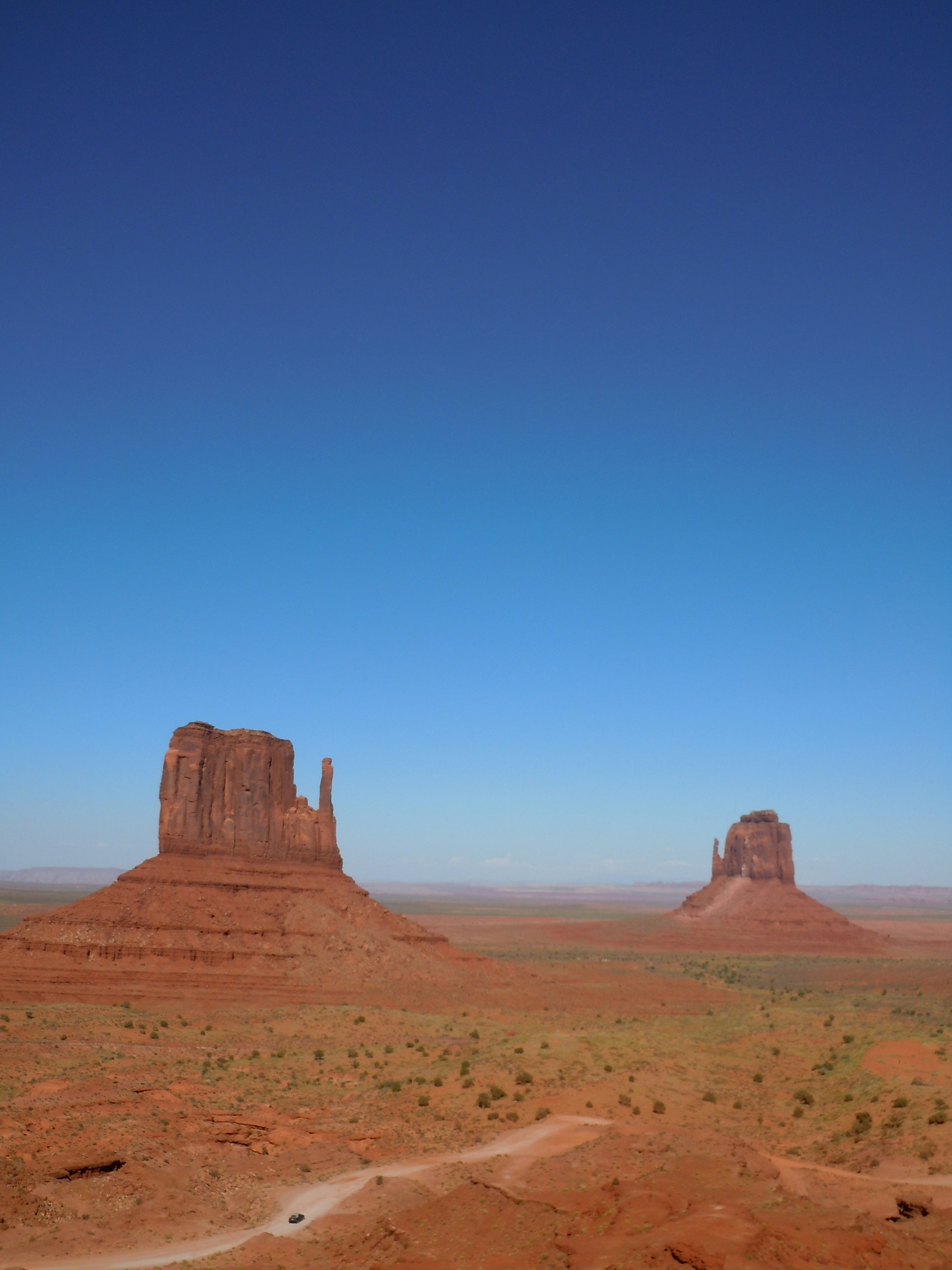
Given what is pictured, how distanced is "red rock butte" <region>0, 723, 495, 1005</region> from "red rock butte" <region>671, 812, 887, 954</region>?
57103mm

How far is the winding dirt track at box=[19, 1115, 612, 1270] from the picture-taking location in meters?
20.9

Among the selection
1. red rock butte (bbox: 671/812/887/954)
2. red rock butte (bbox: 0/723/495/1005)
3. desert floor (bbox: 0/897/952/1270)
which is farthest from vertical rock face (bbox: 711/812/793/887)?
desert floor (bbox: 0/897/952/1270)

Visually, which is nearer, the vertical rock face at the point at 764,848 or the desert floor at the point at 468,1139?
the desert floor at the point at 468,1139

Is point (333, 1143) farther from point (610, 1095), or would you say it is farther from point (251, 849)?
point (251, 849)

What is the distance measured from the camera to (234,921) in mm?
61812

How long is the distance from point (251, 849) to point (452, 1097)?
37.4 metres

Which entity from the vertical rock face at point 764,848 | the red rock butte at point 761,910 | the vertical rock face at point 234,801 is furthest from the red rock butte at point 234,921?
the vertical rock face at point 764,848

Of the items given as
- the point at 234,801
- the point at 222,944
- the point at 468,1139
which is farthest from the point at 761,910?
the point at 468,1139

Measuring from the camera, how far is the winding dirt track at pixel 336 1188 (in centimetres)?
2086

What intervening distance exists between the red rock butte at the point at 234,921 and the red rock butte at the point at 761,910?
187ft

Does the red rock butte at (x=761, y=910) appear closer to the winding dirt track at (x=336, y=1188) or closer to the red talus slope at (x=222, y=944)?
the red talus slope at (x=222, y=944)

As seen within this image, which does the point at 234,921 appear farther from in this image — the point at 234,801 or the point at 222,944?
the point at 234,801

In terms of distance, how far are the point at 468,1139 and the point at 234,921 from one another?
36.3 m

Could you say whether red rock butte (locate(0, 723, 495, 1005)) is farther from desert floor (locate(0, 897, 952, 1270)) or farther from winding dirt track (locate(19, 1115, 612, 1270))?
winding dirt track (locate(19, 1115, 612, 1270))
